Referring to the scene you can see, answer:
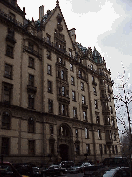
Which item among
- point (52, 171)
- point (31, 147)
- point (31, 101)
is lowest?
point (52, 171)

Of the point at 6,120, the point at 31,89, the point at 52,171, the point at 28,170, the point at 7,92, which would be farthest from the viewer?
the point at 31,89

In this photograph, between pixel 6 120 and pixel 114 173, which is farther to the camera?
pixel 6 120

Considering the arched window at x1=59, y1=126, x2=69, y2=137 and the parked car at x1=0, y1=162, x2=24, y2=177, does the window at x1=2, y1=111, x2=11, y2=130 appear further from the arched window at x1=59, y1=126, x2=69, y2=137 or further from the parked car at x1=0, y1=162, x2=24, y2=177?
the parked car at x1=0, y1=162, x2=24, y2=177

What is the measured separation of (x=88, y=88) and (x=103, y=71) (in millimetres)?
12547

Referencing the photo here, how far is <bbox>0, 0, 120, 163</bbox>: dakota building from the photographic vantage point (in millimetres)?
32312

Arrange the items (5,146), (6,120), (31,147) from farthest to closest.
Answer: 1. (31,147)
2. (6,120)
3. (5,146)

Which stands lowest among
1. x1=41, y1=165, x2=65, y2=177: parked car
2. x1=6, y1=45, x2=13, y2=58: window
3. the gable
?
x1=41, y1=165, x2=65, y2=177: parked car

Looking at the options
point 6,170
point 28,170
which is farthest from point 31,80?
point 6,170

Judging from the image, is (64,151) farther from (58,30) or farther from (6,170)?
(6,170)

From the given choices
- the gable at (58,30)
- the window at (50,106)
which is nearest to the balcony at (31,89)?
the window at (50,106)

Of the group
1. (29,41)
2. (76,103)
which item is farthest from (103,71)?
(29,41)

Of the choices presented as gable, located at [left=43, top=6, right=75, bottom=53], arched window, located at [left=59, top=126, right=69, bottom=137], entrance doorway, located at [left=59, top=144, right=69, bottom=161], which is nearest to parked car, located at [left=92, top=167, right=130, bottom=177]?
arched window, located at [left=59, top=126, right=69, bottom=137]

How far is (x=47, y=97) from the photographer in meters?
39.0

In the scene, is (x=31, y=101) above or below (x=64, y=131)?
above
